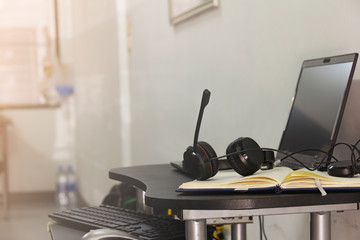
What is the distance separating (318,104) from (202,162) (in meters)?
0.36

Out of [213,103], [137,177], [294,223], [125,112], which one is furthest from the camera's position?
[125,112]

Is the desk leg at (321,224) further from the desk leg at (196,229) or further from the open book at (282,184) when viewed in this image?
the desk leg at (196,229)

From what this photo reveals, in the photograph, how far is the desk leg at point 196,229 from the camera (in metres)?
0.94

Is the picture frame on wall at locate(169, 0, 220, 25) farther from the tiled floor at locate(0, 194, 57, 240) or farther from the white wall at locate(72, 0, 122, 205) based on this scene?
the tiled floor at locate(0, 194, 57, 240)

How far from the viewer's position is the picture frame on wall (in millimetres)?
2051

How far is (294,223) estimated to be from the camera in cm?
154

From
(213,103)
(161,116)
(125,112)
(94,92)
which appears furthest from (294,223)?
(94,92)

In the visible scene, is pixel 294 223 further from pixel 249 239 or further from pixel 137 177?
pixel 137 177

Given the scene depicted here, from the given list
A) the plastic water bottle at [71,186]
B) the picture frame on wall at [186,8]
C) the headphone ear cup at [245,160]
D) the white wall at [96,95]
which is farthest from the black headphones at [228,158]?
the plastic water bottle at [71,186]

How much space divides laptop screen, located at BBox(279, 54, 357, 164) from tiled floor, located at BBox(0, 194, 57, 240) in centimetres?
264

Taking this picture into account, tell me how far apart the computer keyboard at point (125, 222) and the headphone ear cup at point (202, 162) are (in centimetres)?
17

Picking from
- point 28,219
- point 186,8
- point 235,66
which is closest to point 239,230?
point 235,66

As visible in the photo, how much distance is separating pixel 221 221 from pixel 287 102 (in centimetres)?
61

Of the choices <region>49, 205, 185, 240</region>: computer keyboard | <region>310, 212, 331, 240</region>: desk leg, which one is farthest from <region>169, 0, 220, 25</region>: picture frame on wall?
<region>310, 212, 331, 240</region>: desk leg
